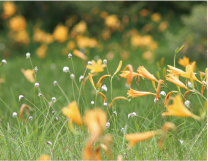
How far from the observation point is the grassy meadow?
1.25 metres

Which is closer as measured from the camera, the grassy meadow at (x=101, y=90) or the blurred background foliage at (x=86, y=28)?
the grassy meadow at (x=101, y=90)

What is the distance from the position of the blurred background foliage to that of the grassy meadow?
26 mm

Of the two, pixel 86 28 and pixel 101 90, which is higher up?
pixel 101 90

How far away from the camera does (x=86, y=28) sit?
607 centimetres

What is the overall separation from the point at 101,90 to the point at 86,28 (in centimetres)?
481

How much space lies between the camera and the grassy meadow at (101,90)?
4.09ft

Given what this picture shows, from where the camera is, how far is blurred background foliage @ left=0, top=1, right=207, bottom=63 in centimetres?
525

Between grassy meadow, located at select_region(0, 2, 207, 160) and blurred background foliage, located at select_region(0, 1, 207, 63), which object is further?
blurred background foliage, located at select_region(0, 1, 207, 63)

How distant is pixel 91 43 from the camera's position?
520cm

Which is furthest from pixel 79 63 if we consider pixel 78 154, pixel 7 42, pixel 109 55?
pixel 78 154

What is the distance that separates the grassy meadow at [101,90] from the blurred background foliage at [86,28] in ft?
0.08

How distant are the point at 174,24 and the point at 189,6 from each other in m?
0.67

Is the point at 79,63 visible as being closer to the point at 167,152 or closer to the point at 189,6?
the point at 167,152

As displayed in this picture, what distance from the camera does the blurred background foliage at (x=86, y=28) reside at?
5254 mm
